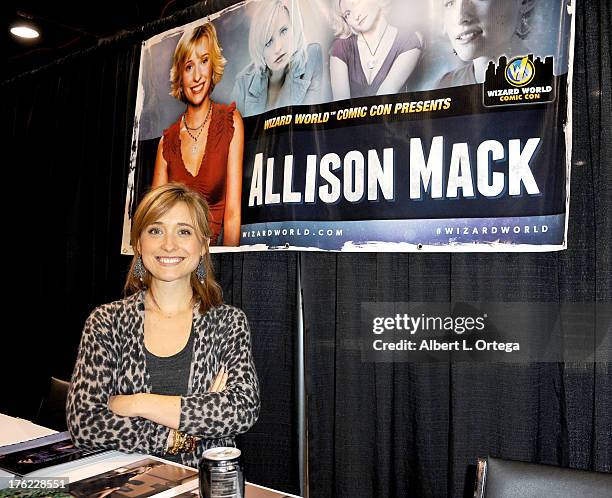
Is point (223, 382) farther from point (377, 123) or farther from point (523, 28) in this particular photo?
point (523, 28)

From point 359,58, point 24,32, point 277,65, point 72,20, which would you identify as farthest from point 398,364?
point 24,32

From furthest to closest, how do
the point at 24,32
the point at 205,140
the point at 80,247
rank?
the point at 80,247
the point at 24,32
the point at 205,140

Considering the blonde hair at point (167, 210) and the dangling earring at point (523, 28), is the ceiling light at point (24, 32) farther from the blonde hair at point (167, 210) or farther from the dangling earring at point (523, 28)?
the dangling earring at point (523, 28)

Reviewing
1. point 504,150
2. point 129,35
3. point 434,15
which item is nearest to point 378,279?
point 504,150

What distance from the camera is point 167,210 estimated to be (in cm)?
179

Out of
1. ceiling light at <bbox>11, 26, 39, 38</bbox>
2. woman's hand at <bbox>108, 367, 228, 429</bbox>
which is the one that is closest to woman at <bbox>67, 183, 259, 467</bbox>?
woman's hand at <bbox>108, 367, 228, 429</bbox>

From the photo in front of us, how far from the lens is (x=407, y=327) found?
2.12 metres

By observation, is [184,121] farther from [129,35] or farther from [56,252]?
[56,252]

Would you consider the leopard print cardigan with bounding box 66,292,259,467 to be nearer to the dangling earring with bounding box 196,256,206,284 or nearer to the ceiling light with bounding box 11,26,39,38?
the dangling earring with bounding box 196,256,206,284

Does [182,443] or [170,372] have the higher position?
[170,372]

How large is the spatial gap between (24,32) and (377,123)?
2.42 m

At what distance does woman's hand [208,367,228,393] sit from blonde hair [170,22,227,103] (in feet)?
4.92

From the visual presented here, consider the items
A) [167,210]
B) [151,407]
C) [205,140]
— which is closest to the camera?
[151,407]

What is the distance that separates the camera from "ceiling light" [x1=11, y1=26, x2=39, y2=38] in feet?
10.6
